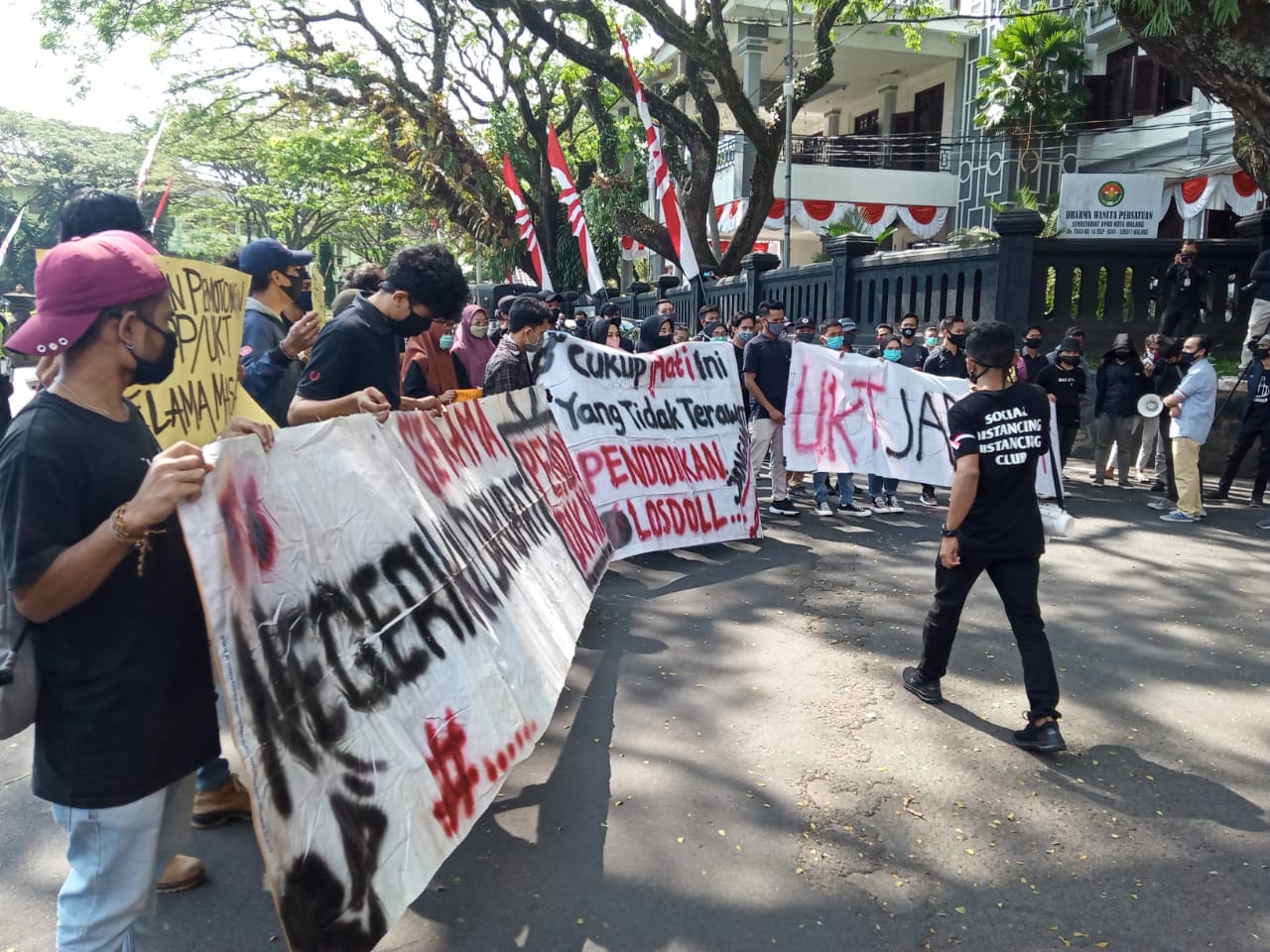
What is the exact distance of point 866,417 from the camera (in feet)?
31.0

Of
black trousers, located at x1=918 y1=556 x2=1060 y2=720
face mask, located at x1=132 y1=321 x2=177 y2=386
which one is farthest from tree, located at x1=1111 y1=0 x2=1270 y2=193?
face mask, located at x1=132 y1=321 x2=177 y2=386

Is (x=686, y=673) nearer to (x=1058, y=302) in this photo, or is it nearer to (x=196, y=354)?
(x=196, y=354)

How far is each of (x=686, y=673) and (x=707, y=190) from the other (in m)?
15.6

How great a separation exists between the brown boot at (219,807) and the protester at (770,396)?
20.3 ft

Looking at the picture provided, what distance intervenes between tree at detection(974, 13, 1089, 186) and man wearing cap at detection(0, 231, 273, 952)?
84.9 ft

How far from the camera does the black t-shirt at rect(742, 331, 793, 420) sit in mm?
9328

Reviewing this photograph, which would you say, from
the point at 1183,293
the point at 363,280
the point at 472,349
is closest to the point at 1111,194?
the point at 1183,293

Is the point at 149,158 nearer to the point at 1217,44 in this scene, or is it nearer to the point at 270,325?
the point at 270,325

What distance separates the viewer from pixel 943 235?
31.2m

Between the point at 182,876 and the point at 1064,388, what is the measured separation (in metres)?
9.96

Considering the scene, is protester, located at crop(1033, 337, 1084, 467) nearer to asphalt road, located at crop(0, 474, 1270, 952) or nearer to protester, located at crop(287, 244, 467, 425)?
asphalt road, located at crop(0, 474, 1270, 952)

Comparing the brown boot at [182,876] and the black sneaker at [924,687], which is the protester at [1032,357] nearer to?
the black sneaker at [924,687]

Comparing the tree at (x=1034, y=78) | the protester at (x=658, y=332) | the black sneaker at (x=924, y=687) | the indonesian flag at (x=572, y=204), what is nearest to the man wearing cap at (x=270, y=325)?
the black sneaker at (x=924, y=687)

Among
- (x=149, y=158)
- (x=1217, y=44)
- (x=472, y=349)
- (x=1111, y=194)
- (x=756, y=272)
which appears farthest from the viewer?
(x=1111, y=194)
